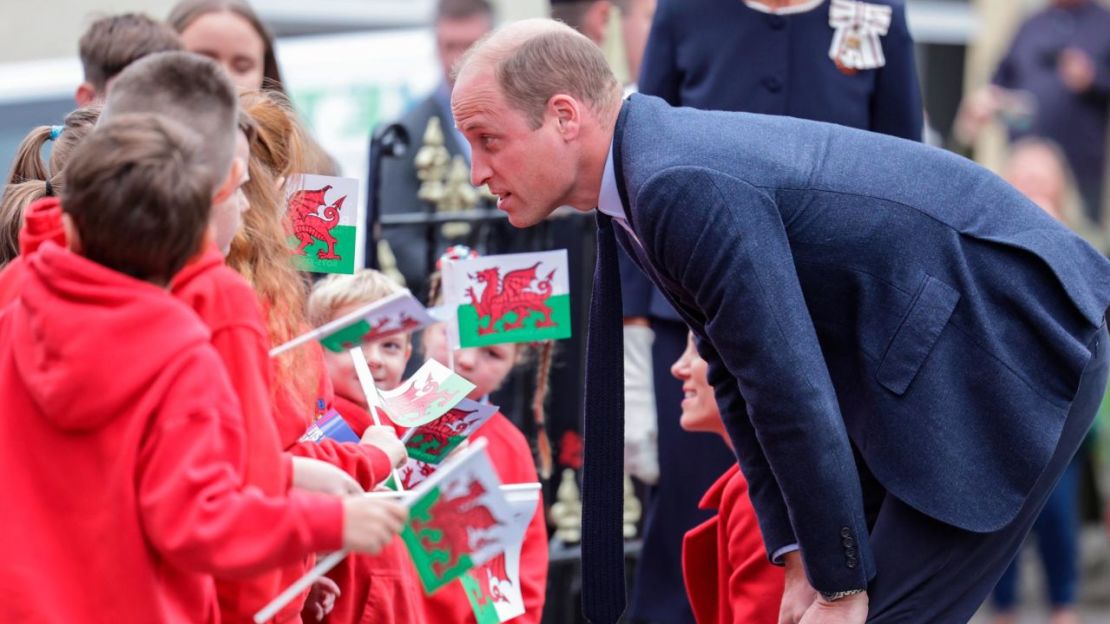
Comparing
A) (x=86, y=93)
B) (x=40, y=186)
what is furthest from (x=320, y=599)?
(x=86, y=93)

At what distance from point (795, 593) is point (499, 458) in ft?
3.49

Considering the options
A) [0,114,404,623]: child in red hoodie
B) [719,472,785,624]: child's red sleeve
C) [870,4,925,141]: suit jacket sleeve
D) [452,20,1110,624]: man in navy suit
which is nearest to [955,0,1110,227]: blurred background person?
[870,4,925,141]: suit jacket sleeve

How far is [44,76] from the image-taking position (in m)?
6.07

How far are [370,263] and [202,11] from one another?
0.89m

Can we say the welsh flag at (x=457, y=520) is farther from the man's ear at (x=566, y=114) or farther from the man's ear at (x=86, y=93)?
the man's ear at (x=86, y=93)

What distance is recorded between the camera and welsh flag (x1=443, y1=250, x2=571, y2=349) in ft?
12.1

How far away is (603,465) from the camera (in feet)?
11.0

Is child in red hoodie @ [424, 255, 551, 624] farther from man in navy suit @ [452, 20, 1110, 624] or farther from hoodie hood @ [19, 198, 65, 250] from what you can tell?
hoodie hood @ [19, 198, 65, 250]

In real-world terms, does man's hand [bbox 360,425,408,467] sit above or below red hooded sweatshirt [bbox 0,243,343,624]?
below

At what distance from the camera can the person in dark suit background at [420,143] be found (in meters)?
5.03

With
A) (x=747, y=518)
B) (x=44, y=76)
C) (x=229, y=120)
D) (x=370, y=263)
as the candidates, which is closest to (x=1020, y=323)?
(x=747, y=518)

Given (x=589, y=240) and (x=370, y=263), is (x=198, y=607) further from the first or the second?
(x=589, y=240)

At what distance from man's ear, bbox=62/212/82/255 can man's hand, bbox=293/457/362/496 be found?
0.45 metres

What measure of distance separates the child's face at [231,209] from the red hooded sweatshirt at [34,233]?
0.74ft
